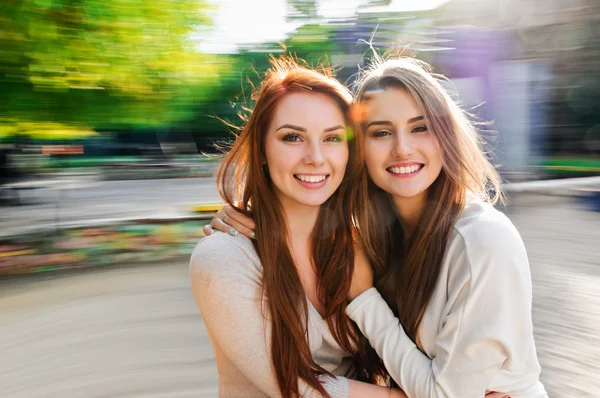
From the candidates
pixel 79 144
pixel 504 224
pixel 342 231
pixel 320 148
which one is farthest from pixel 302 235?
pixel 79 144

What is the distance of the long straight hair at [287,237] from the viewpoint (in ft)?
6.35

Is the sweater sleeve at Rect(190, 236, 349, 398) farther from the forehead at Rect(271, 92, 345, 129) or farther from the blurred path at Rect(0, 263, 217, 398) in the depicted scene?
the blurred path at Rect(0, 263, 217, 398)

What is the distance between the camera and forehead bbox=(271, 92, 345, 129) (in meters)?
2.07

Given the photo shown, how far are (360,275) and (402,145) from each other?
542 millimetres

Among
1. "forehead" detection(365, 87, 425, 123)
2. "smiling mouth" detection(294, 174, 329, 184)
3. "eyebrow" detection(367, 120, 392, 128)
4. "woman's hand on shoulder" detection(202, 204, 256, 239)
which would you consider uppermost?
"forehead" detection(365, 87, 425, 123)

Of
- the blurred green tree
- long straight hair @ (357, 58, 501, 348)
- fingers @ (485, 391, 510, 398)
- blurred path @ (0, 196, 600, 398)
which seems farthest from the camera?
the blurred green tree

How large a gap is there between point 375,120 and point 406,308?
0.73 metres

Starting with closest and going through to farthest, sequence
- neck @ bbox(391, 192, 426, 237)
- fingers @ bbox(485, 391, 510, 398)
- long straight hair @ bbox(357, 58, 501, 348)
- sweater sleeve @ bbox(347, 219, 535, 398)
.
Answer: sweater sleeve @ bbox(347, 219, 535, 398)
fingers @ bbox(485, 391, 510, 398)
long straight hair @ bbox(357, 58, 501, 348)
neck @ bbox(391, 192, 426, 237)

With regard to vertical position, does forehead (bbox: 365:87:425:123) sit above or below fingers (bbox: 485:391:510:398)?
above

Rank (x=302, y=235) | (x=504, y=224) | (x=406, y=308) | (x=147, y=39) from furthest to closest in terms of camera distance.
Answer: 1. (x=147, y=39)
2. (x=302, y=235)
3. (x=406, y=308)
4. (x=504, y=224)

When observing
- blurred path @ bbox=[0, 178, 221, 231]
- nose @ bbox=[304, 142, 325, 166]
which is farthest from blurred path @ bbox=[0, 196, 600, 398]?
blurred path @ bbox=[0, 178, 221, 231]

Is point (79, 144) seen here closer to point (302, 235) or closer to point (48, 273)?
point (48, 273)

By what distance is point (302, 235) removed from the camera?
7.64ft

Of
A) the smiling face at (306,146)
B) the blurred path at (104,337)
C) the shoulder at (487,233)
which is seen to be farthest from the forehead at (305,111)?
the blurred path at (104,337)
